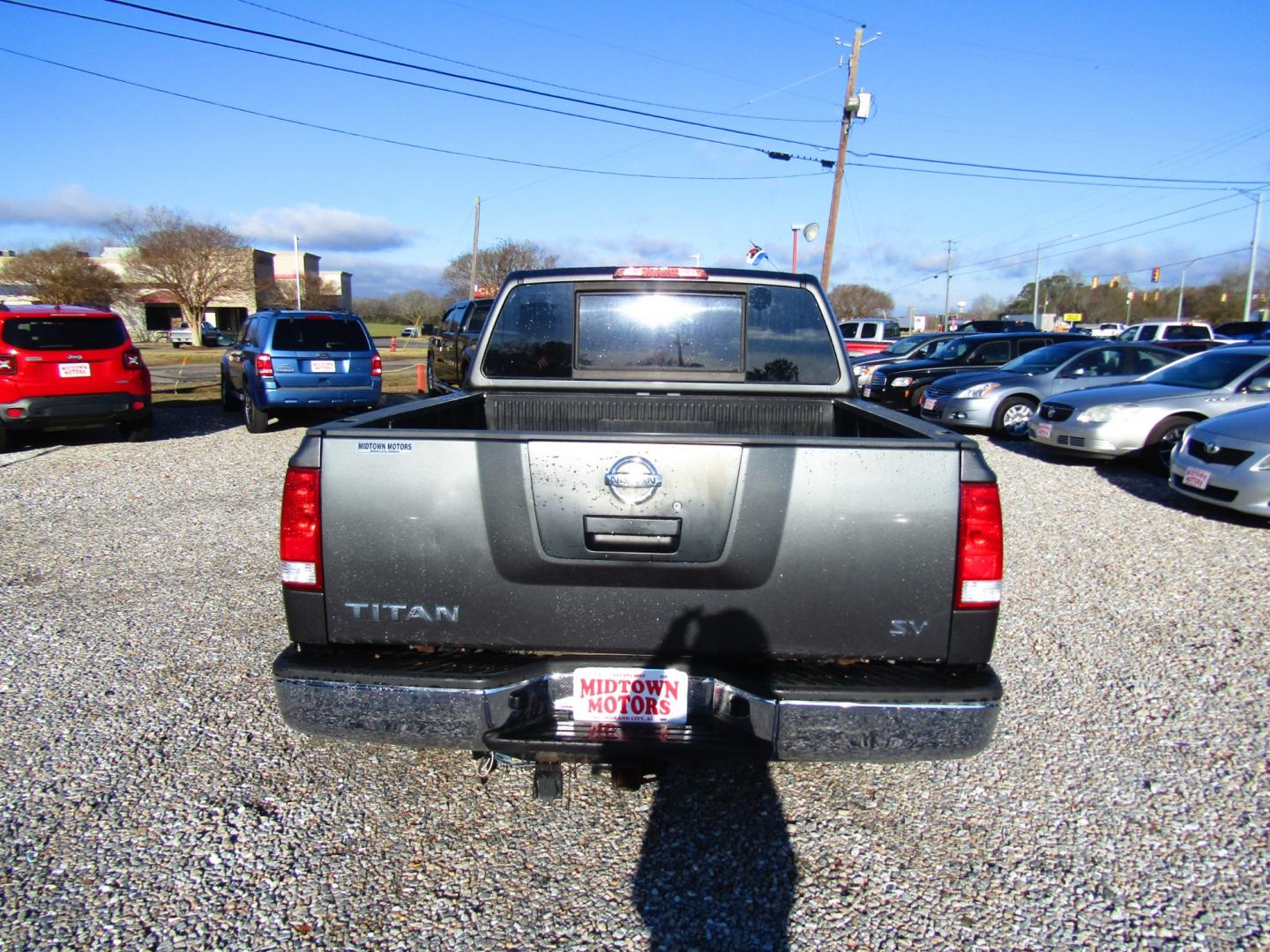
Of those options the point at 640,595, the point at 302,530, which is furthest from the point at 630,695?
the point at 302,530

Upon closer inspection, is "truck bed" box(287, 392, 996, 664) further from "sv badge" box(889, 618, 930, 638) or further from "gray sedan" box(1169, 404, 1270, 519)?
"gray sedan" box(1169, 404, 1270, 519)

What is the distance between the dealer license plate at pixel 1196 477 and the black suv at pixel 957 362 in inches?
325

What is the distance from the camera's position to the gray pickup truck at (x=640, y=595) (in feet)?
7.98

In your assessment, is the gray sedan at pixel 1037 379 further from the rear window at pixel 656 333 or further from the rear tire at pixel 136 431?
the rear tire at pixel 136 431

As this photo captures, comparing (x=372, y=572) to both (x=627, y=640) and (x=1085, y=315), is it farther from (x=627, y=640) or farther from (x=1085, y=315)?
(x=1085, y=315)

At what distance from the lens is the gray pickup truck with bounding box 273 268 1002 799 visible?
2432 mm

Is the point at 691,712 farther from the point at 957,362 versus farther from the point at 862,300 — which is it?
the point at 862,300

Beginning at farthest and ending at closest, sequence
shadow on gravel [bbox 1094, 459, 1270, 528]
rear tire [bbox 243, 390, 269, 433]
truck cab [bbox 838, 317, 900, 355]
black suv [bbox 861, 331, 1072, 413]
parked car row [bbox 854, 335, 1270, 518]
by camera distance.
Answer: truck cab [bbox 838, 317, 900, 355] → black suv [bbox 861, 331, 1072, 413] → rear tire [bbox 243, 390, 269, 433] → shadow on gravel [bbox 1094, 459, 1270, 528] → parked car row [bbox 854, 335, 1270, 518]

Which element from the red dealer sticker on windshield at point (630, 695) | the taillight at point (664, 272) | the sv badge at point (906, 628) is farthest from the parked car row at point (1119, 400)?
the red dealer sticker on windshield at point (630, 695)

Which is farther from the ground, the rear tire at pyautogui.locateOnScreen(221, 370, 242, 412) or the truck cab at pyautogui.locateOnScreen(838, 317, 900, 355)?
the truck cab at pyautogui.locateOnScreen(838, 317, 900, 355)

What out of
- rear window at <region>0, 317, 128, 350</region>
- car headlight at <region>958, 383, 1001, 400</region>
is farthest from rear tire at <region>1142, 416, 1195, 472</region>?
rear window at <region>0, 317, 128, 350</region>

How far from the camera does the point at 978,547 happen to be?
8.03 feet

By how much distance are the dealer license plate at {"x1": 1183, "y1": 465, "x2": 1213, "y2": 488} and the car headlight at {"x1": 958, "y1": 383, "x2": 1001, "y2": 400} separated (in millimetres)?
5304

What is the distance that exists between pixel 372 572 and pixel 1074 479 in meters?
9.18
